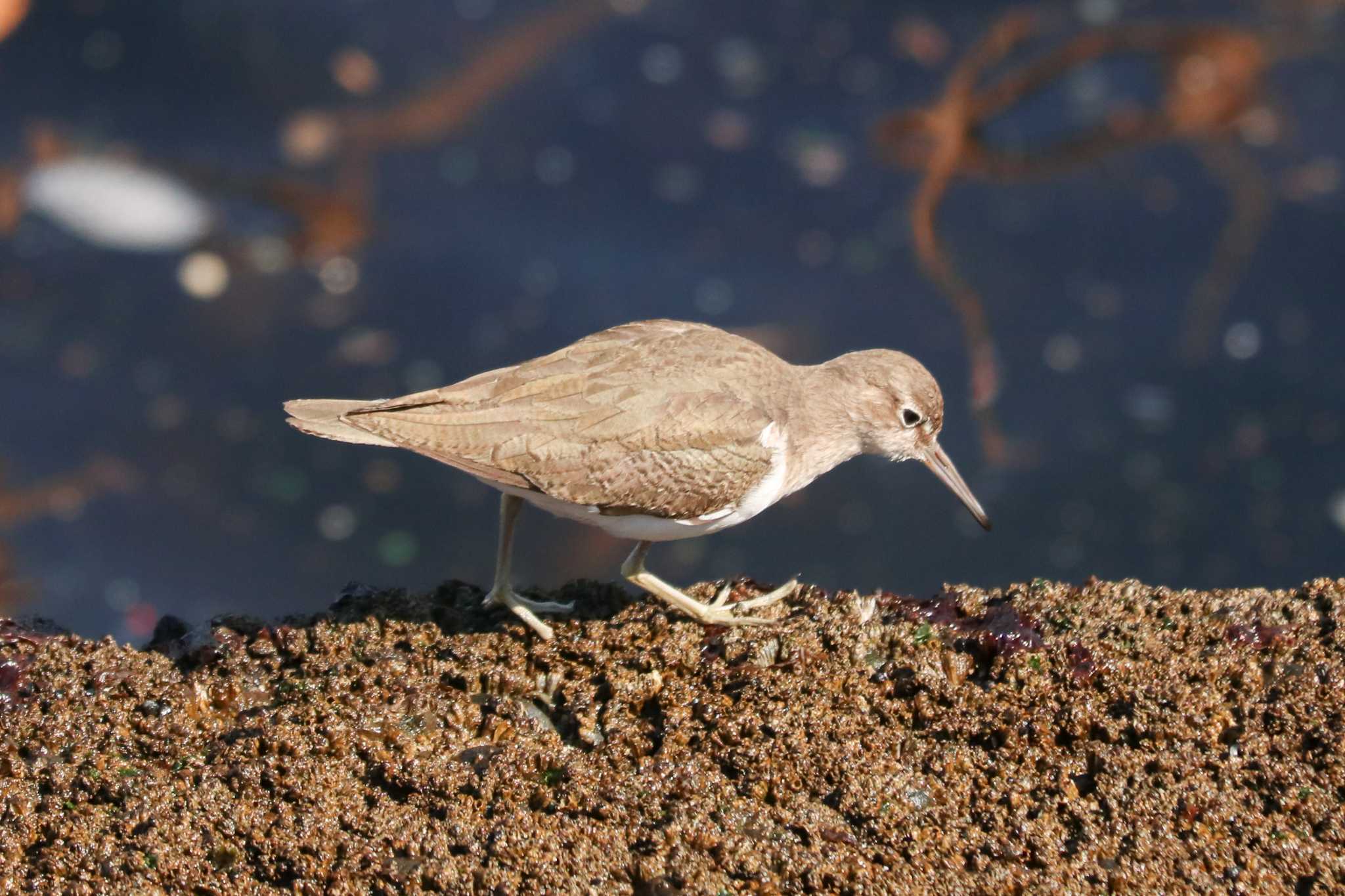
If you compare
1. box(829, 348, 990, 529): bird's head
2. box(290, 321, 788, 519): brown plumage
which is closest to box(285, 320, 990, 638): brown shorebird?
box(290, 321, 788, 519): brown plumage

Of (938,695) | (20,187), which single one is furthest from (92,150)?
(938,695)

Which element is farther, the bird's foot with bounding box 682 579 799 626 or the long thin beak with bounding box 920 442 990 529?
the long thin beak with bounding box 920 442 990 529

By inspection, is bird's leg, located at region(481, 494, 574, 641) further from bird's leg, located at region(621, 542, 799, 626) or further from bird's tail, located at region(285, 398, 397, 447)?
bird's tail, located at region(285, 398, 397, 447)

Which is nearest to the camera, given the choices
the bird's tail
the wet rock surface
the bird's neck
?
the wet rock surface

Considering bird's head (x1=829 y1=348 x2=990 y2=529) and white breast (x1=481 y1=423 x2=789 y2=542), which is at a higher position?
bird's head (x1=829 y1=348 x2=990 y2=529)

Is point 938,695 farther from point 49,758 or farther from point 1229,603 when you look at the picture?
point 49,758

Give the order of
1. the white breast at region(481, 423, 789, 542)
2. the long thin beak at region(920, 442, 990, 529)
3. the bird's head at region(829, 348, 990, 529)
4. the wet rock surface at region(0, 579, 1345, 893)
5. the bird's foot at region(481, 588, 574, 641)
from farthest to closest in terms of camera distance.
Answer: the long thin beak at region(920, 442, 990, 529) < the bird's head at region(829, 348, 990, 529) < the white breast at region(481, 423, 789, 542) < the bird's foot at region(481, 588, 574, 641) < the wet rock surface at region(0, 579, 1345, 893)
